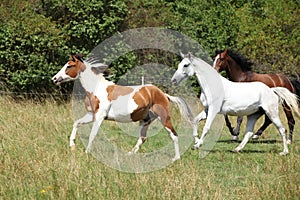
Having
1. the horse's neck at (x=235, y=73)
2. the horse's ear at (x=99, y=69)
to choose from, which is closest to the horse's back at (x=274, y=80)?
the horse's neck at (x=235, y=73)

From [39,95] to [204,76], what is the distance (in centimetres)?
637

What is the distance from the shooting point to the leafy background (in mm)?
14602

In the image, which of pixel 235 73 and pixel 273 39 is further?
pixel 273 39

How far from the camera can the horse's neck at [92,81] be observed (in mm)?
9055

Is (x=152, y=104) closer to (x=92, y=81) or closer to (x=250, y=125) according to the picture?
(x=92, y=81)

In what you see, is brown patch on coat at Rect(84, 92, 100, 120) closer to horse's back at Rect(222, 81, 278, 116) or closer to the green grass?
the green grass

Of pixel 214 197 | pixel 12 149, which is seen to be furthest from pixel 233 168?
pixel 12 149

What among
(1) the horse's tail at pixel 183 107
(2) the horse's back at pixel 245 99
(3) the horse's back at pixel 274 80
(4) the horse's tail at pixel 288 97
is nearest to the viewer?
(1) the horse's tail at pixel 183 107

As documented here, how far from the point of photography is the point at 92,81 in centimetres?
913

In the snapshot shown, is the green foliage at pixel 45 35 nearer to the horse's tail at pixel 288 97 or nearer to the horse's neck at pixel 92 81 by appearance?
the horse's neck at pixel 92 81

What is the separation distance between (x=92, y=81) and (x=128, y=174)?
2713mm

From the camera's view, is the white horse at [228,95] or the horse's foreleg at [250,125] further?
the horse's foreleg at [250,125]

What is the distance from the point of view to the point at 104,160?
764cm

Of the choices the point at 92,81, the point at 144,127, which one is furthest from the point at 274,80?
the point at 92,81
